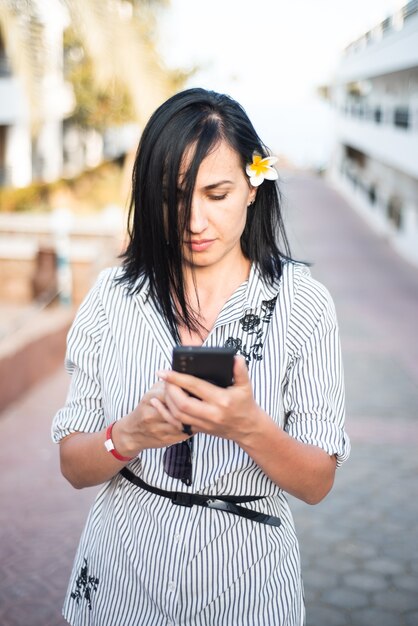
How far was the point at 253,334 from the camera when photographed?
5.43 ft

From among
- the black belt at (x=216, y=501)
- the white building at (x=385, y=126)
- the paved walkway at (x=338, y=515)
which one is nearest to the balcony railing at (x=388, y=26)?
the white building at (x=385, y=126)

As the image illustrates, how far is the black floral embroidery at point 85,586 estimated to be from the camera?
176cm

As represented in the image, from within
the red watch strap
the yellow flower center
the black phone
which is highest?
the yellow flower center

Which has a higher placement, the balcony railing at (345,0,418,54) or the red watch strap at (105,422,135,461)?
the balcony railing at (345,0,418,54)

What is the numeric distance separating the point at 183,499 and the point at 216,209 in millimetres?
604

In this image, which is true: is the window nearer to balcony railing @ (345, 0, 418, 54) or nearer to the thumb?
balcony railing @ (345, 0, 418, 54)

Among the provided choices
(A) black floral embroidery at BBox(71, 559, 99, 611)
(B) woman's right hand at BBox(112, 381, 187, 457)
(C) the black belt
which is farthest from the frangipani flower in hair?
(A) black floral embroidery at BBox(71, 559, 99, 611)

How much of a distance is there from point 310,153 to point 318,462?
181 feet

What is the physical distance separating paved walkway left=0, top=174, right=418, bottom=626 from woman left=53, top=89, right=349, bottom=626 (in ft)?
1.93

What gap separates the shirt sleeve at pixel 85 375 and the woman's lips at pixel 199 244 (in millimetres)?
248

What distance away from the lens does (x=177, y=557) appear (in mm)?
1631

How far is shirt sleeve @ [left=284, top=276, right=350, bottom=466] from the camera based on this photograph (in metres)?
1.60

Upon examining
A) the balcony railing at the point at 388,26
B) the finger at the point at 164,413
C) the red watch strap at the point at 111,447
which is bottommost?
the red watch strap at the point at 111,447

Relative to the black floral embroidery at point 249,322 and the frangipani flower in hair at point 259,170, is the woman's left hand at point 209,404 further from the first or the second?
the frangipani flower in hair at point 259,170
